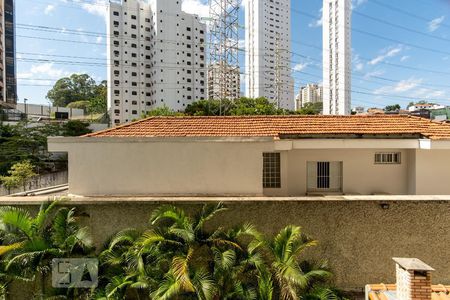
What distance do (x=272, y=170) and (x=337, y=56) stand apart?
79.3m

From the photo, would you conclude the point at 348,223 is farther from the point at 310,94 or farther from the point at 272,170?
the point at 310,94

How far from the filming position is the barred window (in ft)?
31.7

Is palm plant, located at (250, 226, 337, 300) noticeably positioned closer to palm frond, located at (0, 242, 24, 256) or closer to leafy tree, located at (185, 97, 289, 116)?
palm frond, located at (0, 242, 24, 256)

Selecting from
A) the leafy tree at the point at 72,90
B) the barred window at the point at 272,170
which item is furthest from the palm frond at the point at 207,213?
the leafy tree at the point at 72,90

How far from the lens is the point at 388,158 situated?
10211mm

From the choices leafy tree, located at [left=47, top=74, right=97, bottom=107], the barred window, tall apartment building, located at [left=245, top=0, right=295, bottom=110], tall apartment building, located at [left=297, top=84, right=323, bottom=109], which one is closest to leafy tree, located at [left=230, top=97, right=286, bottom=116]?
the barred window

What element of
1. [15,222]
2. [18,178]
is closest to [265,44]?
[18,178]

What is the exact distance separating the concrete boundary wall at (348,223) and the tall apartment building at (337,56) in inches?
3010

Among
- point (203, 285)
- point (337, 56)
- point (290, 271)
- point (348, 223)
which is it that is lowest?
point (203, 285)

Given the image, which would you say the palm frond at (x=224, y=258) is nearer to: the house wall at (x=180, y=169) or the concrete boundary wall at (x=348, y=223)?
the concrete boundary wall at (x=348, y=223)

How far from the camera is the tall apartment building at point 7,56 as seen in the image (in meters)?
51.1

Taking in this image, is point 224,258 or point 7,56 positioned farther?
point 7,56

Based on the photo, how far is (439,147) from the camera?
9.00 m

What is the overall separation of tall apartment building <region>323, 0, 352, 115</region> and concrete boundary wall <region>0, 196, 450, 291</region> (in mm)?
76443
